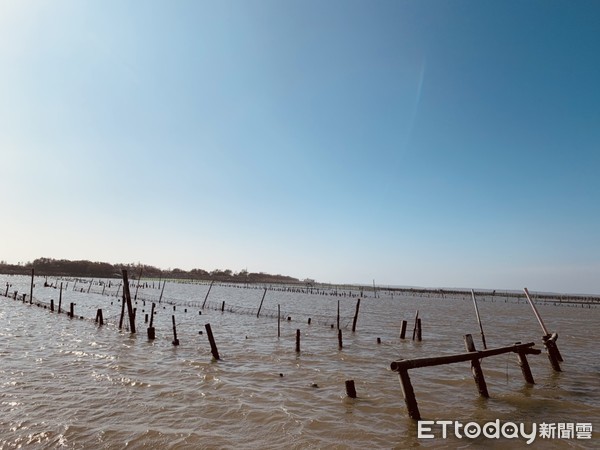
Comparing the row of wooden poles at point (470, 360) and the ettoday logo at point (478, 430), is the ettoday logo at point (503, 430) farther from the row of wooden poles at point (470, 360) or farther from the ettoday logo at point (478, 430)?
the row of wooden poles at point (470, 360)

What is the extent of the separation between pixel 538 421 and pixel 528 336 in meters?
23.1

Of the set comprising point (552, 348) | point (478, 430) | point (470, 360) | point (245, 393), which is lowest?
point (245, 393)

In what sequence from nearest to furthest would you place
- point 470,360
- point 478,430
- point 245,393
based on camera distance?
point 478,430, point 245,393, point 470,360

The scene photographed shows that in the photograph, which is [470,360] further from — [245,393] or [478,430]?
[245,393]

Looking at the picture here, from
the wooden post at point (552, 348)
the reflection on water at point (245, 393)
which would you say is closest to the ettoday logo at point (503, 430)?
the reflection on water at point (245, 393)

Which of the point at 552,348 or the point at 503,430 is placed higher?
the point at 552,348

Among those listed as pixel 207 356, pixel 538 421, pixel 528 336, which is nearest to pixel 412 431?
pixel 538 421

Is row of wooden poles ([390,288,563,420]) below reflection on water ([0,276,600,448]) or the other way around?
the other way around

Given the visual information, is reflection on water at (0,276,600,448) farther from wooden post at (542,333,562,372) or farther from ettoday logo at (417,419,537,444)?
wooden post at (542,333,562,372)

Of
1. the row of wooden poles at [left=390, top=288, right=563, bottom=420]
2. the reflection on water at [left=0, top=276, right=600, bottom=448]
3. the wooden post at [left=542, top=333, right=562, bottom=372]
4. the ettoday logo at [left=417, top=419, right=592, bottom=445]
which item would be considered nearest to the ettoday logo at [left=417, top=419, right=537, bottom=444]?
the ettoday logo at [left=417, top=419, right=592, bottom=445]

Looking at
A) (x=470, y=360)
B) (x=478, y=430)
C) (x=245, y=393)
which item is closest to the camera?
(x=478, y=430)

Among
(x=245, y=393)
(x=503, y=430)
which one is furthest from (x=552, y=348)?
(x=245, y=393)

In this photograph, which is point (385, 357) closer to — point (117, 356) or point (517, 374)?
point (517, 374)

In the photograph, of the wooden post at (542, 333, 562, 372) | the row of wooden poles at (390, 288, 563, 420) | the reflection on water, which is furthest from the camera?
the wooden post at (542, 333, 562, 372)
